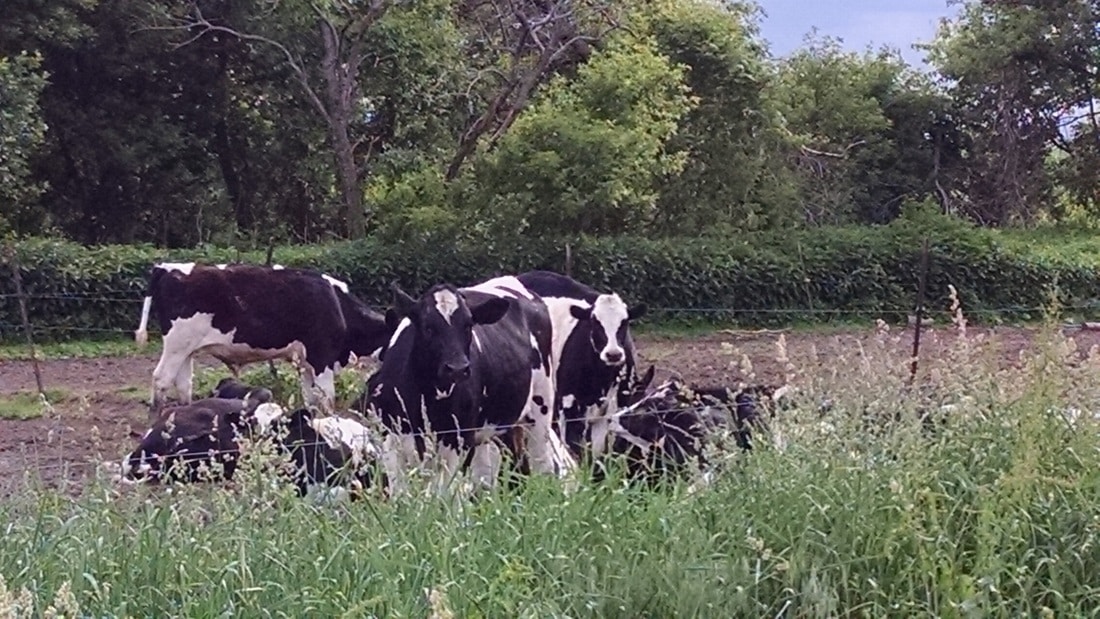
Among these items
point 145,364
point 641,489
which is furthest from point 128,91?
point 641,489

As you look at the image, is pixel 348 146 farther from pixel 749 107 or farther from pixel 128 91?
pixel 749 107

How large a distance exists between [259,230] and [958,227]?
39.1ft

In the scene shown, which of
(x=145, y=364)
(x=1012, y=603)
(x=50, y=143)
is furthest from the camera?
(x=50, y=143)

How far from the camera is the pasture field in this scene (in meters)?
3.95

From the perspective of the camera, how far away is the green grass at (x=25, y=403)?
1092 cm

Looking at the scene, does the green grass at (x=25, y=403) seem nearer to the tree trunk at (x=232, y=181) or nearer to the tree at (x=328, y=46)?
the tree at (x=328, y=46)

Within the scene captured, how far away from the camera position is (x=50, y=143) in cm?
2181

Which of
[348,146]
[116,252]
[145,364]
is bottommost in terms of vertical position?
[145,364]

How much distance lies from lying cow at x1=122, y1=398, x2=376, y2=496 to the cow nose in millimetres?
515

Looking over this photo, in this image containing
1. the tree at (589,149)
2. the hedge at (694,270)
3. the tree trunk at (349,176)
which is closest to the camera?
the hedge at (694,270)

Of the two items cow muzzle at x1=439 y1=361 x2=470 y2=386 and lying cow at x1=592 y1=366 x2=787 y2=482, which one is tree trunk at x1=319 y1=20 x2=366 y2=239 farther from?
cow muzzle at x1=439 y1=361 x2=470 y2=386

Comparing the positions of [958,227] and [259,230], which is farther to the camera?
A: [259,230]

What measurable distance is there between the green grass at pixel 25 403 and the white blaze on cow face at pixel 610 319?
444 centimetres

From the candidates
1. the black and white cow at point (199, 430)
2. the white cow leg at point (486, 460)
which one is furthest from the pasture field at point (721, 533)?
the black and white cow at point (199, 430)
